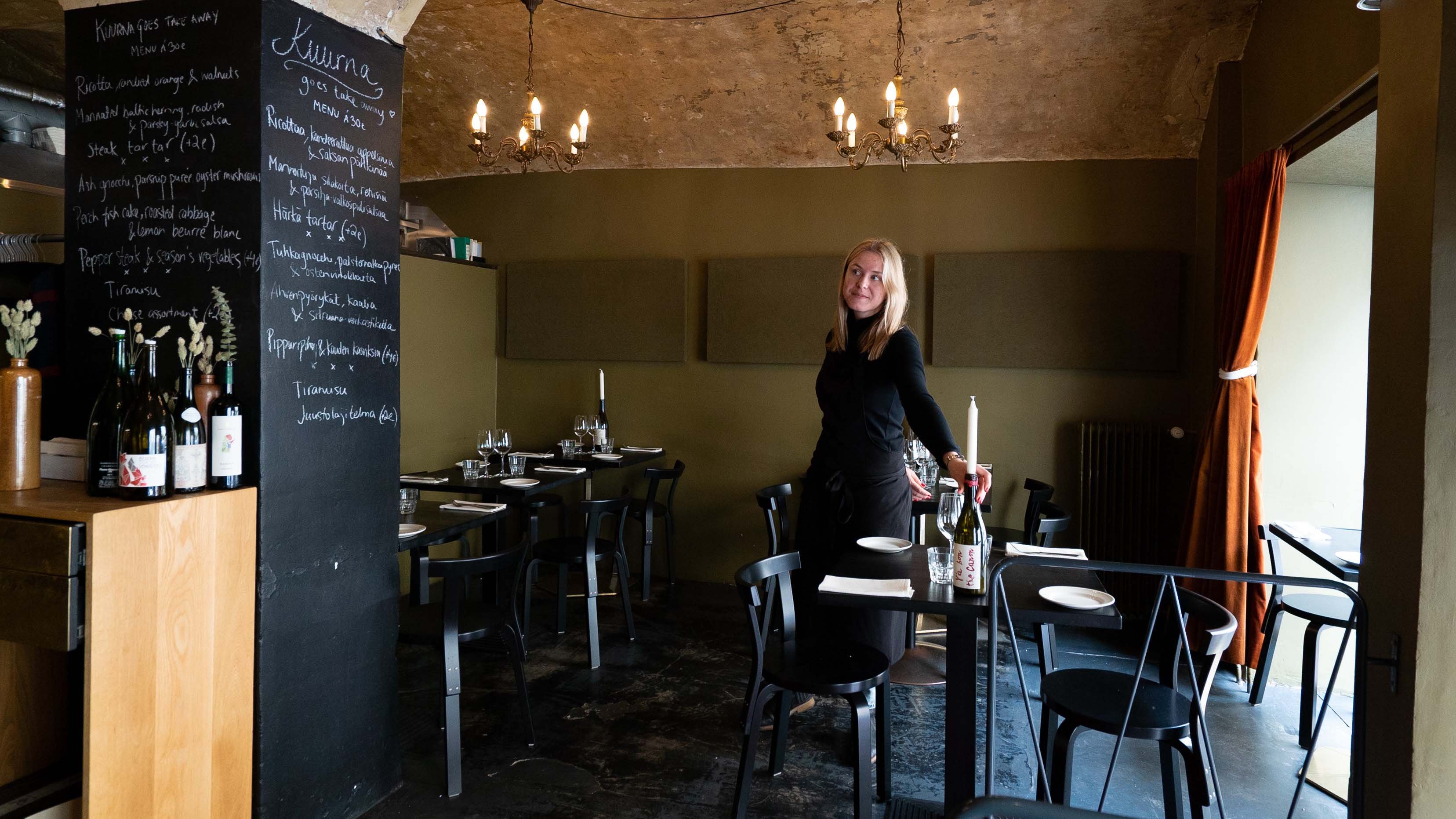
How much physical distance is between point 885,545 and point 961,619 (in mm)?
592

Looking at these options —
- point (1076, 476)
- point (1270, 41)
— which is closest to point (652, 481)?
point (1076, 476)

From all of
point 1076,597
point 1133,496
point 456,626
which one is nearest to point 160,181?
point 456,626

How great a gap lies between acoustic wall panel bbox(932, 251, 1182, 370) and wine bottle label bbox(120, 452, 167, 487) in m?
4.28

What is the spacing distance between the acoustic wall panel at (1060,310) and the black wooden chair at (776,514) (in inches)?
57.7

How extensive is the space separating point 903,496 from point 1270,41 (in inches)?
118

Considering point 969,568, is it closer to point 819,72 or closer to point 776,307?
point 776,307

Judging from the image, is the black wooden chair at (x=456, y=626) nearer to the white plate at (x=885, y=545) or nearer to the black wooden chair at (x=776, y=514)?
the black wooden chair at (x=776, y=514)

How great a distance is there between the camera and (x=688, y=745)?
3246 mm

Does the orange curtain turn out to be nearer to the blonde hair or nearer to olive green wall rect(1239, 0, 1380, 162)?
olive green wall rect(1239, 0, 1380, 162)

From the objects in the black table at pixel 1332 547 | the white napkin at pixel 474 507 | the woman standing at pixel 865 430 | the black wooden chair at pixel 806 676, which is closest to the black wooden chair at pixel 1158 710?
the black wooden chair at pixel 806 676

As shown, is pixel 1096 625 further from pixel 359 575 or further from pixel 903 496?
pixel 359 575

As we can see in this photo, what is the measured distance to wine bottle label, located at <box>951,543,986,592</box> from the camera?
239 centimetres

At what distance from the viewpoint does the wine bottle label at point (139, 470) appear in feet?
6.80

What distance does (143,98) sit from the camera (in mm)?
2402
